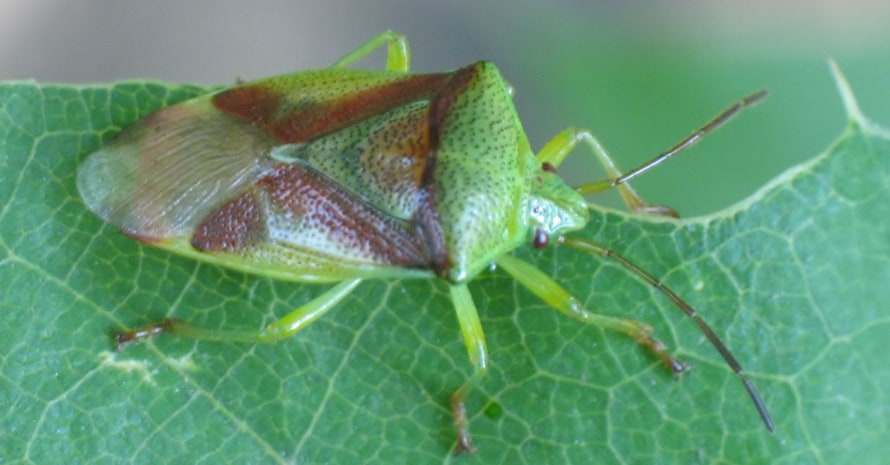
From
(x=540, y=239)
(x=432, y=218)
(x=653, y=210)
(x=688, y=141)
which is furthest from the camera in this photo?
(x=653, y=210)

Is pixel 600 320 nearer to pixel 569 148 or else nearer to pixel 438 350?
pixel 438 350

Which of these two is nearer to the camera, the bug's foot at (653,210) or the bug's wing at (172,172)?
the bug's wing at (172,172)

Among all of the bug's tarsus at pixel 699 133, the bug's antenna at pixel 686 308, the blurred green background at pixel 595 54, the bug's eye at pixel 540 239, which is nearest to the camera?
the bug's antenna at pixel 686 308

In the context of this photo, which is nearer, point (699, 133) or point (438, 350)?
point (438, 350)

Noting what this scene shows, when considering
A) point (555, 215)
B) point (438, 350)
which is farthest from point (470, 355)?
point (555, 215)

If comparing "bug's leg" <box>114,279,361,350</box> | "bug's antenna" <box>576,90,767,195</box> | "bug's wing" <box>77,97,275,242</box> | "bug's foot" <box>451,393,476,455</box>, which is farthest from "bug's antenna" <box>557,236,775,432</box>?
"bug's wing" <box>77,97,275,242</box>

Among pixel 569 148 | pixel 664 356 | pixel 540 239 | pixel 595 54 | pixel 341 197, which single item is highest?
pixel 595 54

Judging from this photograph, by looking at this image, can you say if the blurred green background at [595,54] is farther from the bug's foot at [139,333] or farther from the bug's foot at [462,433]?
the bug's foot at [139,333]

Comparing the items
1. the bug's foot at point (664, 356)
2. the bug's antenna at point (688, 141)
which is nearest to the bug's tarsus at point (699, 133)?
the bug's antenna at point (688, 141)
